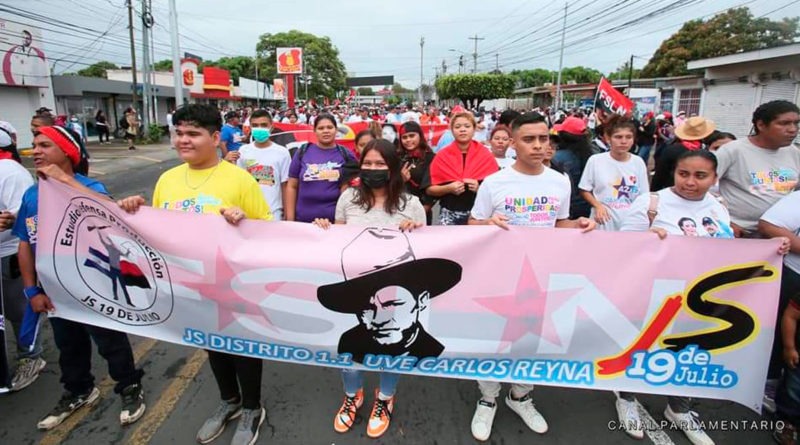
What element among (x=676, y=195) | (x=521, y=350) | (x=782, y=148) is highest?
(x=782, y=148)

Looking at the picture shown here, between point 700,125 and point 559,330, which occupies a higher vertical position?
point 700,125

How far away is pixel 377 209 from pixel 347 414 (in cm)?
123

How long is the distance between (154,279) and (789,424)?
12.0 ft

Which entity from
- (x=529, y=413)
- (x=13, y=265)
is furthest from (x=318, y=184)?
(x=529, y=413)

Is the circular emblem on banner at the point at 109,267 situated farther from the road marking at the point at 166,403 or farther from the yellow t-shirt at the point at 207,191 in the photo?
the road marking at the point at 166,403

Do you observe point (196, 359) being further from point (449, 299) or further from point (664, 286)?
point (664, 286)

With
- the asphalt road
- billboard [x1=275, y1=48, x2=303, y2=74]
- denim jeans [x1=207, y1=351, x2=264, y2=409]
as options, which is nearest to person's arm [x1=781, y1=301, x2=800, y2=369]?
the asphalt road

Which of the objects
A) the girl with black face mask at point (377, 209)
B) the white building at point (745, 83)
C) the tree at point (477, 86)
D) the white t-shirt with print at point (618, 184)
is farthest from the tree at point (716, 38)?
the girl with black face mask at point (377, 209)

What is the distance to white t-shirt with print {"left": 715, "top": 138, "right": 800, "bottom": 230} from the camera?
10.3ft

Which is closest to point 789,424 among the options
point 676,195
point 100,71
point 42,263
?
point 676,195

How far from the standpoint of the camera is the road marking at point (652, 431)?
8.80 feet

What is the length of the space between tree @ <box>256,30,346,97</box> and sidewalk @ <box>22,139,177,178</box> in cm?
5453

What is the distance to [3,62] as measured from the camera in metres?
17.4

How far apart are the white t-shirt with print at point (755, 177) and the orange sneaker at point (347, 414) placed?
112 inches
